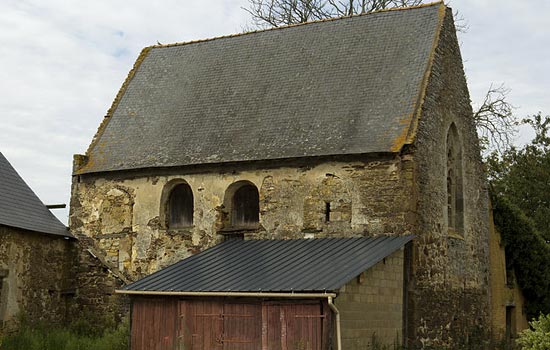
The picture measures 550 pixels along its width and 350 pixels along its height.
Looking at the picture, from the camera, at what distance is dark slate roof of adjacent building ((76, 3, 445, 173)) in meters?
20.3

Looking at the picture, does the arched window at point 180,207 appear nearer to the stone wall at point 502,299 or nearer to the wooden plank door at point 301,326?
the wooden plank door at point 301,326

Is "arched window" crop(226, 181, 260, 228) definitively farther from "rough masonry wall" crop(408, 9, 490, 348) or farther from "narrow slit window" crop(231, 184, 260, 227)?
"rough masonry wall" crop(408, 9, 490, 348)

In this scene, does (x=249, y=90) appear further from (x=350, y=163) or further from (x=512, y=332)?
(x=512, y=332)

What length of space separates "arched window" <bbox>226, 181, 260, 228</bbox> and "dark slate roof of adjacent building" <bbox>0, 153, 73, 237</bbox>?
465cm

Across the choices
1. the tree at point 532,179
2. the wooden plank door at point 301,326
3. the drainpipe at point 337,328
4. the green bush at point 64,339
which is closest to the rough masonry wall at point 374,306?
the drainpipe at point 337,328

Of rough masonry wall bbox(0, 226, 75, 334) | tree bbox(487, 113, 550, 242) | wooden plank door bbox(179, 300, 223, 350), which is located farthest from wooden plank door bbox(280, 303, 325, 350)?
tree bbox(487, 113, 550, 242)

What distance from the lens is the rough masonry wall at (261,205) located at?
1917 cm

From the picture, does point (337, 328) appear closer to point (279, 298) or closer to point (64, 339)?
point (279, 298)

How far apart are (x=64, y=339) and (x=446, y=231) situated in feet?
31.5

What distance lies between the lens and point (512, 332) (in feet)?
79.8

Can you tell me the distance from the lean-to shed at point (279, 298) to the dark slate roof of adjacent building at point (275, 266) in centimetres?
2

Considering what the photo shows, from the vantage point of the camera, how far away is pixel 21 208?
854 inches

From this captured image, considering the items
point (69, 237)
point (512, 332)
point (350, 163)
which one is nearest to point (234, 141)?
point (350, 163)

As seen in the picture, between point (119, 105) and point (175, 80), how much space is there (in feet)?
6.17
